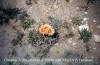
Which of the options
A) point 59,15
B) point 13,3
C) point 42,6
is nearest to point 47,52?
point 59,15

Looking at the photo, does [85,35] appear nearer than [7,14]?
Yes

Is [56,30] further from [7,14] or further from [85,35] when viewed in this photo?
[7,14]

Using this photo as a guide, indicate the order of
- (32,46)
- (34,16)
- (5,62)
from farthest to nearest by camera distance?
(34,16)
(32,46)
(5,62)

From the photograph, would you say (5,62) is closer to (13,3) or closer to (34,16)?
(34,16)

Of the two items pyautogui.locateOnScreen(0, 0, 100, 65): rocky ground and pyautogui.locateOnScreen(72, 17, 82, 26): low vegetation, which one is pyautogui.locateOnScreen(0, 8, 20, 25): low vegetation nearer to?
pyautogui.locateOnScreen(0, 0, 100, 65): rocky ground

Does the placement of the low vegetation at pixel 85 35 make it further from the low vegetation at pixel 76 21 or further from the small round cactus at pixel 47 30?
the small round cactus at pixel 47 30

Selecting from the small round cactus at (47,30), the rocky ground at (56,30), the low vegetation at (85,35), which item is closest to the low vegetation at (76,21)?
the rocky ground at (56,30)

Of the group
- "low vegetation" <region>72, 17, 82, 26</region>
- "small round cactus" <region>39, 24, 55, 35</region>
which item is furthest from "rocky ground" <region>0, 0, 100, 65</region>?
"small round cactus" <region>39, 24, 55, 35</region>

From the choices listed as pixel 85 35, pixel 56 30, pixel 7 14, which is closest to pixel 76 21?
pixel 85 35
